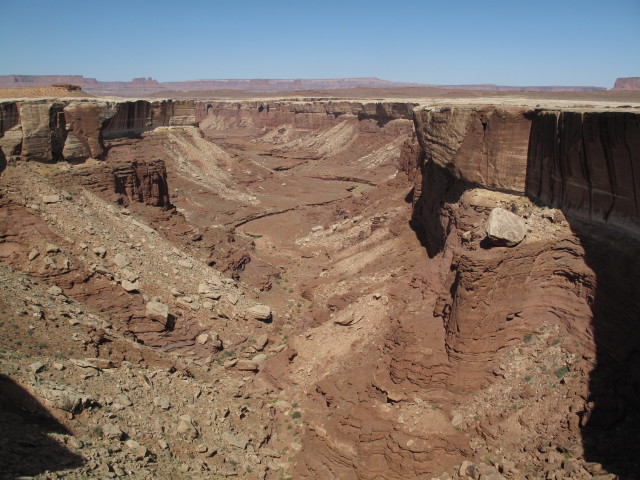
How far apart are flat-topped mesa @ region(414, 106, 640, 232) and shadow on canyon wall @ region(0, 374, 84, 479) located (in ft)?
39.6

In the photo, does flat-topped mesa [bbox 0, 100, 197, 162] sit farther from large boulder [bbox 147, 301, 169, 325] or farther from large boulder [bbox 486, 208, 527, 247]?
large boulder [bbox 486, 208, 527, 247]

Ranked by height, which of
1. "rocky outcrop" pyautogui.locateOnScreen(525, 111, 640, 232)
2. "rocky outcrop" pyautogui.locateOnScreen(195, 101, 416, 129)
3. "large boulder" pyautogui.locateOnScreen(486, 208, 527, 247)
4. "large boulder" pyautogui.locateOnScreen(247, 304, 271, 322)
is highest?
"rocky outcrop" pyautogui.locateOnScreen(195, 101, 416, 129)

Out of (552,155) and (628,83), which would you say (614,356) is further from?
(628,83)

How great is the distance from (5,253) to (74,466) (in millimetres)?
10297

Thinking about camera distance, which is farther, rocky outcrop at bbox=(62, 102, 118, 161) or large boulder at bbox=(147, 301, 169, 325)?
rocky outcrop at bbox=(62, 102, 118, 161)

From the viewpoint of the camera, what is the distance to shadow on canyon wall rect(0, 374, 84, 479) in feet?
27.7

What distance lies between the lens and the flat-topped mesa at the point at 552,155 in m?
11.0

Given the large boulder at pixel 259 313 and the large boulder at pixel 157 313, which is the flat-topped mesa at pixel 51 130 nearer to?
the large boulder at pixel 157 313

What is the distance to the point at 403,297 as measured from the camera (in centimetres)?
1655

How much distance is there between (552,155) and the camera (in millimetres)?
13531

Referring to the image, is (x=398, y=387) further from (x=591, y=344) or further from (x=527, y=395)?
(x=591, y=344)

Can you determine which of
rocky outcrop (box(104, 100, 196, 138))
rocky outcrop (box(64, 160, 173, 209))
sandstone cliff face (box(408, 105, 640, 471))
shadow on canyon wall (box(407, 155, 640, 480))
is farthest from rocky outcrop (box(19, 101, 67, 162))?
shadow on canyon wall (box(407, 155, 640, 480))

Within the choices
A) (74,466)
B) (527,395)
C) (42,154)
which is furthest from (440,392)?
(42,154)

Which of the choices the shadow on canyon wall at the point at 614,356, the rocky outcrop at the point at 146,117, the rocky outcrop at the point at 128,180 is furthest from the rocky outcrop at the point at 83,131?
the shadow on canyon wall at the point at 614,356
